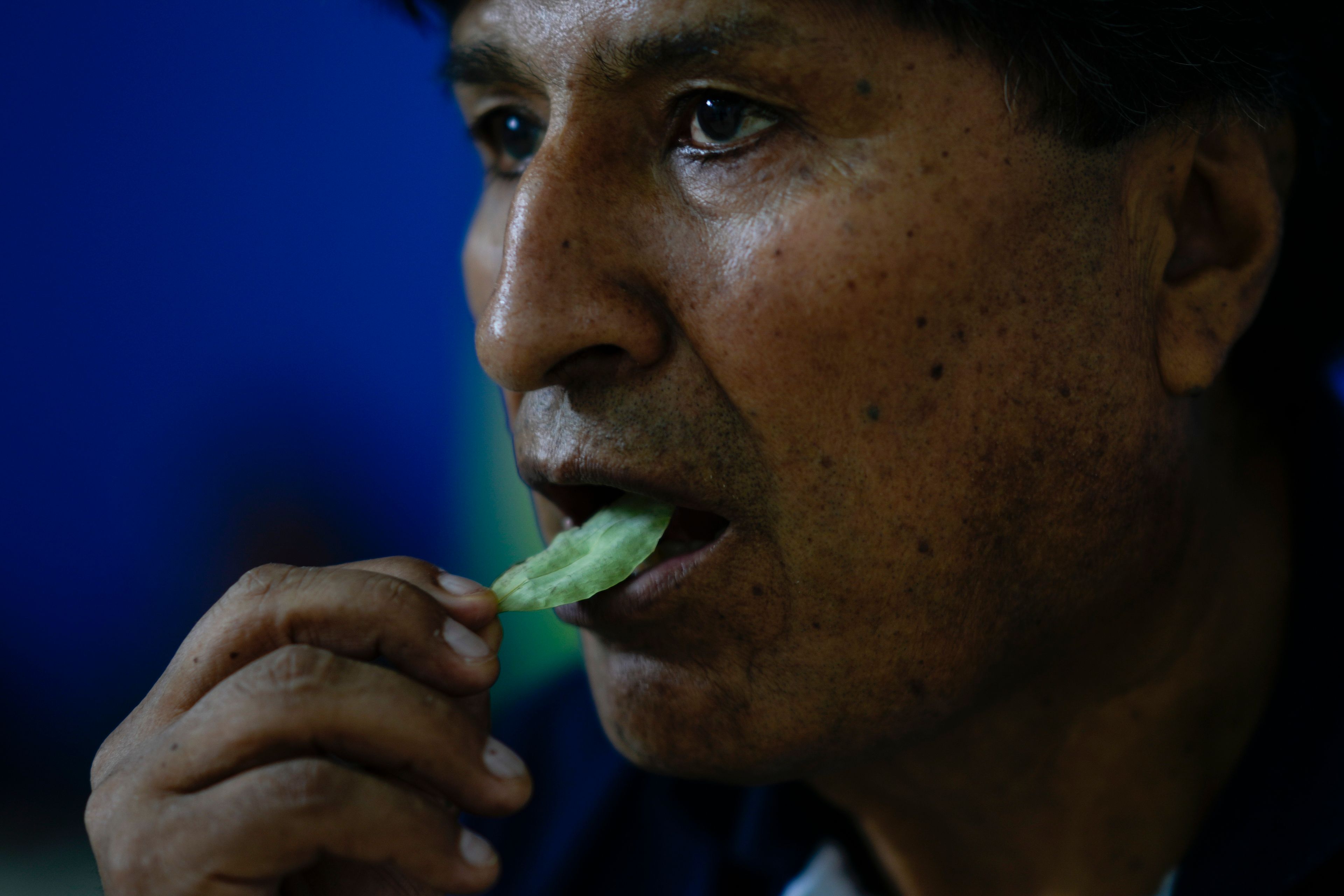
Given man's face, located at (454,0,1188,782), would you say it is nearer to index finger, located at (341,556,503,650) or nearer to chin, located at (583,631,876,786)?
chin, located at (583,631,876,786)

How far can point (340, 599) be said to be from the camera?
1.13 m

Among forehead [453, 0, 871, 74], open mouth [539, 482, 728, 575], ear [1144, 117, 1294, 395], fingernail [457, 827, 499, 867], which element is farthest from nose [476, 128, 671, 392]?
ear [1144, 117, 1294, 395]

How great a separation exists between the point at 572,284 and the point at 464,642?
45 centimetres

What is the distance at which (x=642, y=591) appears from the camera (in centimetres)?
130

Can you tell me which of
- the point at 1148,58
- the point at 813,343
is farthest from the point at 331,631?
the point at 1148,58

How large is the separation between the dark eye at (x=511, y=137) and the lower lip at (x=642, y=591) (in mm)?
724

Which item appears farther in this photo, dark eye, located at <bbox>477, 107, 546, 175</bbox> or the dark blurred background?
the dark blurred background

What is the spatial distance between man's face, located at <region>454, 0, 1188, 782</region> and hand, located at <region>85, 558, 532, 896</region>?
30cm

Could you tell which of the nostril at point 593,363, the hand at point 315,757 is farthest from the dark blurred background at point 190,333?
the hand at point 315,757

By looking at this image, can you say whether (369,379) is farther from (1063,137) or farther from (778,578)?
(1063,137)

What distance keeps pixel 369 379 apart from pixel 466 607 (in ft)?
5.53

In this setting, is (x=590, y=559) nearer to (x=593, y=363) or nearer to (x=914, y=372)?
(x=593, y=363)

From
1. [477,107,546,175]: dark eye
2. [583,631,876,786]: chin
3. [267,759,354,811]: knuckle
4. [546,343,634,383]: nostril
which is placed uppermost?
[477,107,546,175]: dark eye

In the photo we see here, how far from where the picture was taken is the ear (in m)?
1.39
